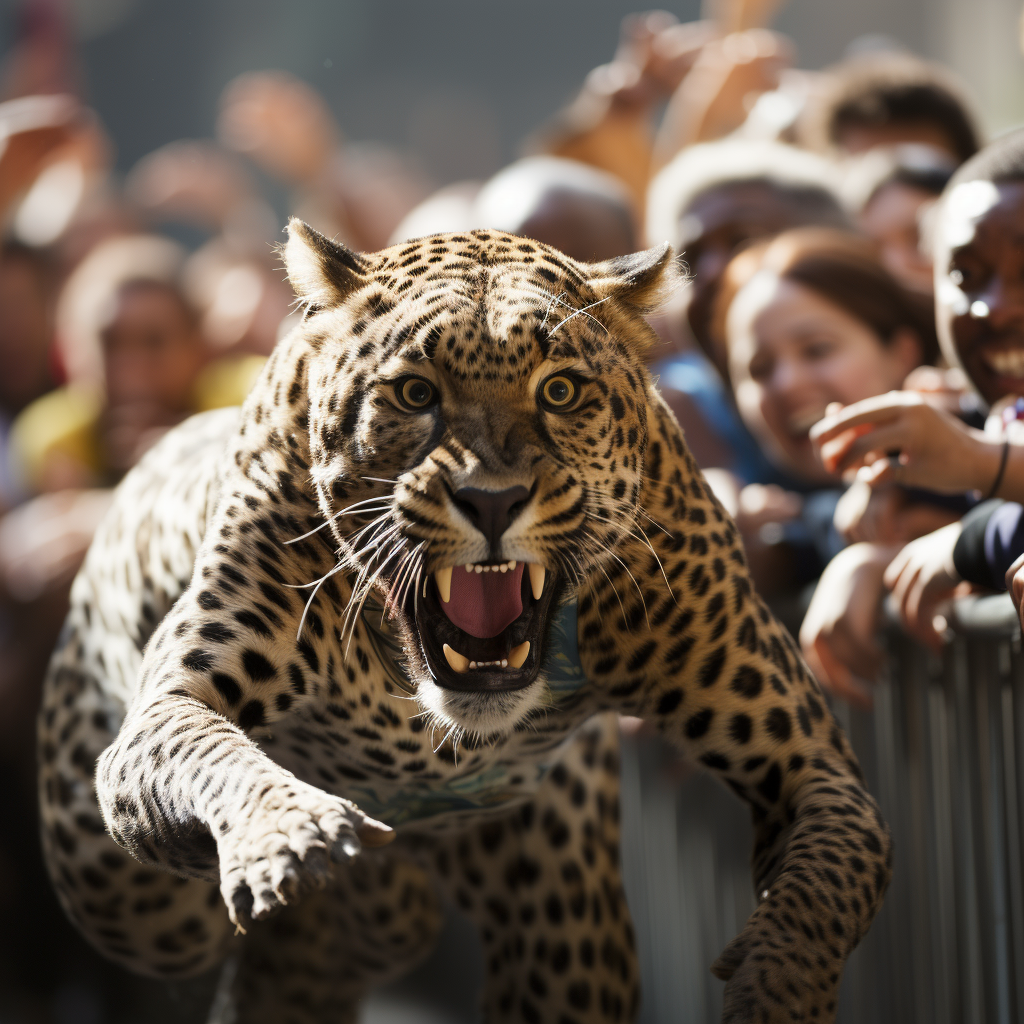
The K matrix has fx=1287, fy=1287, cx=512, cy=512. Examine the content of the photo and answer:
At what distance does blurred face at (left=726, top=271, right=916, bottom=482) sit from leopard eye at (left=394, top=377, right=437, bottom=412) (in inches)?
50.9

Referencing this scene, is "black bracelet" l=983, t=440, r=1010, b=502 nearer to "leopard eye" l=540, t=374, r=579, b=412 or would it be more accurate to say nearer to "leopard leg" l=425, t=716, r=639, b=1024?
"leopard eye" l=540, t=374, r=579, b=412

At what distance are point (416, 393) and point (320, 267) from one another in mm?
288

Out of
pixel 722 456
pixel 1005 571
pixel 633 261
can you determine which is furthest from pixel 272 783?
pixel 722 456

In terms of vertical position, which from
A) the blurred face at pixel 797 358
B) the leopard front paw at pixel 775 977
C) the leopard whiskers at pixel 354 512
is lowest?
the leopard front paw at pixel 775 977

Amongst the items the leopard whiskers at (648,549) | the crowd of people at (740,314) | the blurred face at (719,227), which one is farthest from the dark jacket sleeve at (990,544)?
the blurred face at (719,227)

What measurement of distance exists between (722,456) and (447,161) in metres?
8.86

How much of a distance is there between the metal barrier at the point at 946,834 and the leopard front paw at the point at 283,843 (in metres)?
1.13

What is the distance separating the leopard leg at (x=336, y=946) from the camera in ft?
9.39

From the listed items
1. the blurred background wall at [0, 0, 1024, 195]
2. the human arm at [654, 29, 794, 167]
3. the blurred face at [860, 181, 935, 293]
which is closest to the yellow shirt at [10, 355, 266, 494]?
the human arm at [654, 29, 794, 167]

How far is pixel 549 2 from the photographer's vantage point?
1164 centimetres

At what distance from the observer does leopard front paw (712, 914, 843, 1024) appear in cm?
156

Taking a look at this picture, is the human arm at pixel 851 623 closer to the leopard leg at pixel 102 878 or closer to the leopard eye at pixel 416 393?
the leopard eye at pixel 416 393

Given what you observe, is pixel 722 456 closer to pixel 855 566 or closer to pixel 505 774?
pixel 855 566

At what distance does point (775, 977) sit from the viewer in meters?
1.58
